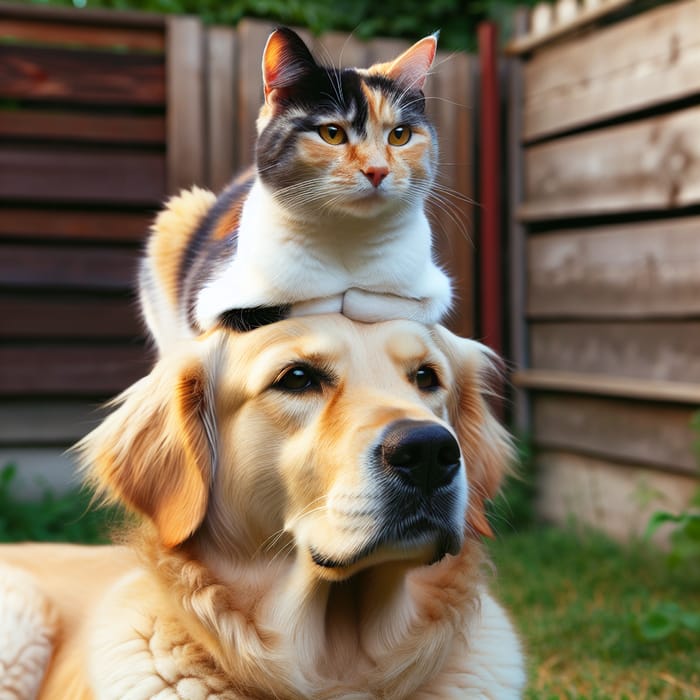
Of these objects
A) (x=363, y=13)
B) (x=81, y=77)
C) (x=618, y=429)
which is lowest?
(x=618, y=429)

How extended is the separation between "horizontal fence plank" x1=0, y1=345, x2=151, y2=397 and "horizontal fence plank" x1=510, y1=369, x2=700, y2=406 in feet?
7.47

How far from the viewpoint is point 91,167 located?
517 cm

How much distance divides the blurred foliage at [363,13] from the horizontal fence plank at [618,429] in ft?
8.78

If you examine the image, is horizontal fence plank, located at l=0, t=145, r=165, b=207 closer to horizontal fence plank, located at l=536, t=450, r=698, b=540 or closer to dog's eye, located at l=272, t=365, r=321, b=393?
horizontal fence plank, located at l=536, t=450, r=698, b=540

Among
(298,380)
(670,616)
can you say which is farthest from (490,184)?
(298,380)

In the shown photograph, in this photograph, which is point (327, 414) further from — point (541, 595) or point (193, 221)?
point (541, 595)

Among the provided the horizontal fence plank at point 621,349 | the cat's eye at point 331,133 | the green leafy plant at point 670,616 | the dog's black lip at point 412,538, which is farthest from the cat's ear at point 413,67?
the horizontal fence plank at point 621,349

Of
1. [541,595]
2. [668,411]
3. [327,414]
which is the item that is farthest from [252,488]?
[668,411]

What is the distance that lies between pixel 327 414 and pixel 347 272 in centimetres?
33

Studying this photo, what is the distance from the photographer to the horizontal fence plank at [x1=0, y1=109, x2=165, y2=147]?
5.04 metres

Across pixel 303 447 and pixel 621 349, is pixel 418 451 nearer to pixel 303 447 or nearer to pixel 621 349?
pixel 303 447

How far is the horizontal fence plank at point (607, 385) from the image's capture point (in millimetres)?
4461

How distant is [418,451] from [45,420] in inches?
155

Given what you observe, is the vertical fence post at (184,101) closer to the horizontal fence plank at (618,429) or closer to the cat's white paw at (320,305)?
the horizontal fence plank at (618,429)
